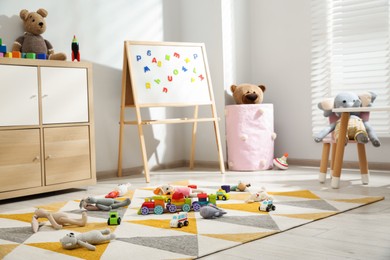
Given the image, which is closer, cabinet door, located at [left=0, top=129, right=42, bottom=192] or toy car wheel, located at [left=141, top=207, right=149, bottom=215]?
toy car wheel, located at [left=141, top=207, right=149, bottom=215]

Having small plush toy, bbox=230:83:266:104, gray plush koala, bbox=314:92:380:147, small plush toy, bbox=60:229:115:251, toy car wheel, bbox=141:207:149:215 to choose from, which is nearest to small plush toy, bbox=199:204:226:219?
toy car wheel, bbox=141:207:149:215

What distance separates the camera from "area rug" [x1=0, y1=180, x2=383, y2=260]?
5.53 feet


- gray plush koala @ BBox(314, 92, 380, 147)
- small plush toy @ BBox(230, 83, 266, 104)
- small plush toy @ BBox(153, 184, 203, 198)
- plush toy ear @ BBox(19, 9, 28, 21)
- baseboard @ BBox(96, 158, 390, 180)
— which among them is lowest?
baseboard @ BBox(96, 158, 390, 180)

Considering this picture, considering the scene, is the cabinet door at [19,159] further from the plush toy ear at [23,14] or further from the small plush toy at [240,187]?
the small plush toy at [240,187]

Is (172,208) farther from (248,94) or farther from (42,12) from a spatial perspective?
(248,94)

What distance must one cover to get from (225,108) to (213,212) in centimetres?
201

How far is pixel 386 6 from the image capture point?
359 cm

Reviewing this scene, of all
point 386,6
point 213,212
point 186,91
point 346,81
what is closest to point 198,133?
point 186,91

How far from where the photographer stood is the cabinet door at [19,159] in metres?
2.76

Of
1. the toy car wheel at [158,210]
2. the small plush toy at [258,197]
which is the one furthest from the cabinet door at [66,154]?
the small plush toy at [258,197]

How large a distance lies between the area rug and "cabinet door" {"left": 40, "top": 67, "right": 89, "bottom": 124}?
1.92 feet

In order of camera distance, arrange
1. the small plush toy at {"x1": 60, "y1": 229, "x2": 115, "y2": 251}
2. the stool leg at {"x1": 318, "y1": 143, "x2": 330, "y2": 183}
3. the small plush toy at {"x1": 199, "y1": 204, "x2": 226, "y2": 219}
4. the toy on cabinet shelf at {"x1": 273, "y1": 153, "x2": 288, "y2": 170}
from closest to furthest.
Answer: the small plush toy at {"x1": 60, "y1": 229, "x2": 115, "y2": 251}, the small plush toy at {"x1": 199, "y1": 204, "x2": 226, "y2": 219}, the stool leg at {"x1": 318, "y1": 143, "x2": 330, "y2": 183}, the toy on cabinet shelf at {"x1": 273, "y1": 153, "x2": 288, "y2": 170}

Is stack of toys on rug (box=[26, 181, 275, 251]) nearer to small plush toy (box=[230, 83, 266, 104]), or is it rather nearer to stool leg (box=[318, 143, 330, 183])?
stool leg (box=[318, 143, 330, 183])

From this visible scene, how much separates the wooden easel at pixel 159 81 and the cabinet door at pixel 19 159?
81 cm
